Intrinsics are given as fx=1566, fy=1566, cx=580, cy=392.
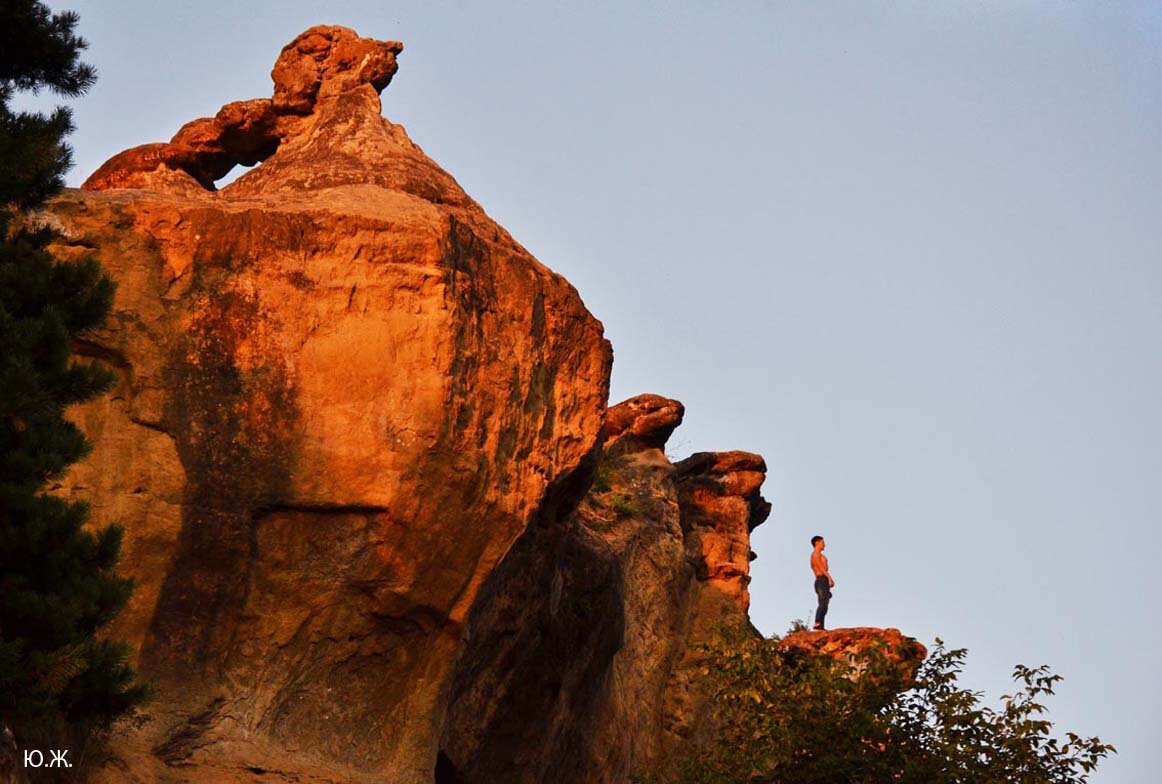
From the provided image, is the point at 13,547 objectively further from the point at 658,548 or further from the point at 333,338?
the point at 658,548

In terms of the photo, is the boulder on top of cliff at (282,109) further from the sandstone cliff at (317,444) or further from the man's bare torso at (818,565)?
the man's bare torso at (818,565)

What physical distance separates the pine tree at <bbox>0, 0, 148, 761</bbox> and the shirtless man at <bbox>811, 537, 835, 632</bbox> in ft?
61.8

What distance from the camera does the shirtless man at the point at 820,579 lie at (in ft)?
95.6

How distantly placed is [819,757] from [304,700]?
21.1 feet

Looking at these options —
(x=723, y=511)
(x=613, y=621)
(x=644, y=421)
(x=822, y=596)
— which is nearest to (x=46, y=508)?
(x=613, y=621)

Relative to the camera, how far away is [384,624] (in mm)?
14039

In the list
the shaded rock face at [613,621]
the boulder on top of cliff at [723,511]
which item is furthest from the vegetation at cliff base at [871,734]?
the boulder on top of cliff at [723,511]

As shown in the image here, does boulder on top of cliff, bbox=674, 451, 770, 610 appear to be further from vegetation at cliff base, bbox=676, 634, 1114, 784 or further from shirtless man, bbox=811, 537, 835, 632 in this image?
vegetation at cliff base, bbox=676, 634, 1114, 784

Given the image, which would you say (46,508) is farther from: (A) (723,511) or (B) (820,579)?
(B) (820,579)

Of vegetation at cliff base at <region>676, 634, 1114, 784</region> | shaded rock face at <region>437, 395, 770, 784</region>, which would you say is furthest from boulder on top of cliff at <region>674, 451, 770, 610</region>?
vegetation at cliff base at <region>676, 634, 1114, 784</region>

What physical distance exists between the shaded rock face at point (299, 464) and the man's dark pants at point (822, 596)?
1523 cm

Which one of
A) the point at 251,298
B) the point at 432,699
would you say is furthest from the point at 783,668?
the point at 251,298

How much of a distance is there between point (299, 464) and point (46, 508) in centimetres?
293

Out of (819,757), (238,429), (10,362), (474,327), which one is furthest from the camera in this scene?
(819,757)
